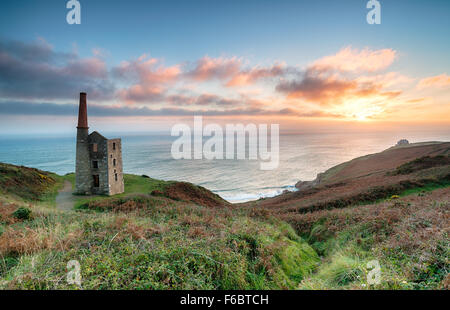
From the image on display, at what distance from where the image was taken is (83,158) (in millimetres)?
26453

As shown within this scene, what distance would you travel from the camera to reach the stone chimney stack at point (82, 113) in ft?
84.4

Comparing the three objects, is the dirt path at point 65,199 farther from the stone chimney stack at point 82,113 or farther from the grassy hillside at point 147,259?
the grassy hillside at point 147,259

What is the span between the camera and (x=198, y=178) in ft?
211

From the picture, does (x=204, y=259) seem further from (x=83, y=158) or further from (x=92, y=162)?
(x=83, y=158)

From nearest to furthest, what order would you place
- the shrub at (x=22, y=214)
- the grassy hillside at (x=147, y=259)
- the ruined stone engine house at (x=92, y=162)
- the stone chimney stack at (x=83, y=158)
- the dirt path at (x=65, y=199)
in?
the grassy hillside at (x=147, y=259)
the shrub at (x=22, y=214)
the dirt path at (x=65, y=199)
the stone chimney stack at (x=83, y=158)
the ruined stone engine house at (x=92, y=162)

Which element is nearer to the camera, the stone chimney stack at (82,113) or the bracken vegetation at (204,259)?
the bracken vegetation at (204,259)

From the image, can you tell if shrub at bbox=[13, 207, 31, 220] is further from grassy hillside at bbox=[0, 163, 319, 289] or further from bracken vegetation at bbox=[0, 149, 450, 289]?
grassy hillside at bbox=[0, 163, 319, 289]

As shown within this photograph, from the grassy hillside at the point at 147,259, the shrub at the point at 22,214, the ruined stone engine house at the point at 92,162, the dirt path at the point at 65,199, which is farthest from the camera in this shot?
the ruined stone engine house at the point at 92,162

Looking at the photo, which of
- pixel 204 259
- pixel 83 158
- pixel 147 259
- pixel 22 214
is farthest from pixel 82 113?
pixel 204 259

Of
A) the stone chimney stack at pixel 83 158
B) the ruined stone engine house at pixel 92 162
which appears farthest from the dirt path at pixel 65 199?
the stone chimney stack at pixel 83 158

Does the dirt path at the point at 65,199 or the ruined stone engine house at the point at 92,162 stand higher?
the ruined stone engine house at the point at 92,162

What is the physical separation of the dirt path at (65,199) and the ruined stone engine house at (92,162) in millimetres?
1488

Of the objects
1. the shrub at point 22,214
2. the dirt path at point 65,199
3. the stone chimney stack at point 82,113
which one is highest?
the stone chimney stack at point 82,113

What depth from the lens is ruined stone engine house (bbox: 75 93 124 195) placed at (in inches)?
1032
